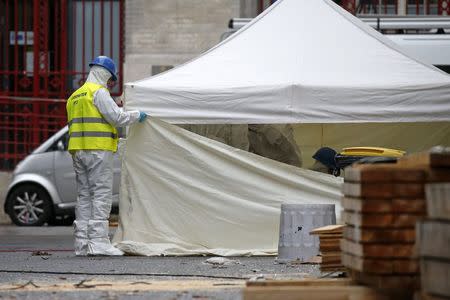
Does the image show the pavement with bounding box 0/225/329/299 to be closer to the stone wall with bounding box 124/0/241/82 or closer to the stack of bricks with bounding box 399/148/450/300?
the stack of bricks with bounding box 399/148/450/300

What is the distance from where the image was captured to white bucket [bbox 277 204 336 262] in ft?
41.4

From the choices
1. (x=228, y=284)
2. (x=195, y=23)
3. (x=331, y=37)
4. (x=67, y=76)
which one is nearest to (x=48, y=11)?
(x=67, y=76)

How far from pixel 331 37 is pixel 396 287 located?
7.47 meters

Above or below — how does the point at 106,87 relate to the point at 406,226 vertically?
above

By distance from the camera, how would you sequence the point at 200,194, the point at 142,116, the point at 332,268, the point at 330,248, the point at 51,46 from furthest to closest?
the point at 51,46, the point at 200,194, the point at 142,116, the point at 330,248, the point at 332,268

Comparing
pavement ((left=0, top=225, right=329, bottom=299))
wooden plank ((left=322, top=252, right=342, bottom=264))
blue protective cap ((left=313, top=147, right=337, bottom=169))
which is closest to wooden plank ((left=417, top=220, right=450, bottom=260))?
pavement ((left=0, top=225, right=329, bottom=299))

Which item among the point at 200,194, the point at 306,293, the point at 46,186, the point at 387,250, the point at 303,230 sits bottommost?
the point at 46,186

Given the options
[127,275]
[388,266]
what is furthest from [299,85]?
[388,266]

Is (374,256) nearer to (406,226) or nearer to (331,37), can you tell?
(406,226)

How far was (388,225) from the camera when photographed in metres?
7.70

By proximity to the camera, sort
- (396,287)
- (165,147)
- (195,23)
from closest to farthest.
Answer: (396,287) → (165,147) → (195,23)

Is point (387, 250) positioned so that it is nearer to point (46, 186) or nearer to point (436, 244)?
point (436, 244)

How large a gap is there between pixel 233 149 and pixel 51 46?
12092mm

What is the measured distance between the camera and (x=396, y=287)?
7.58m
